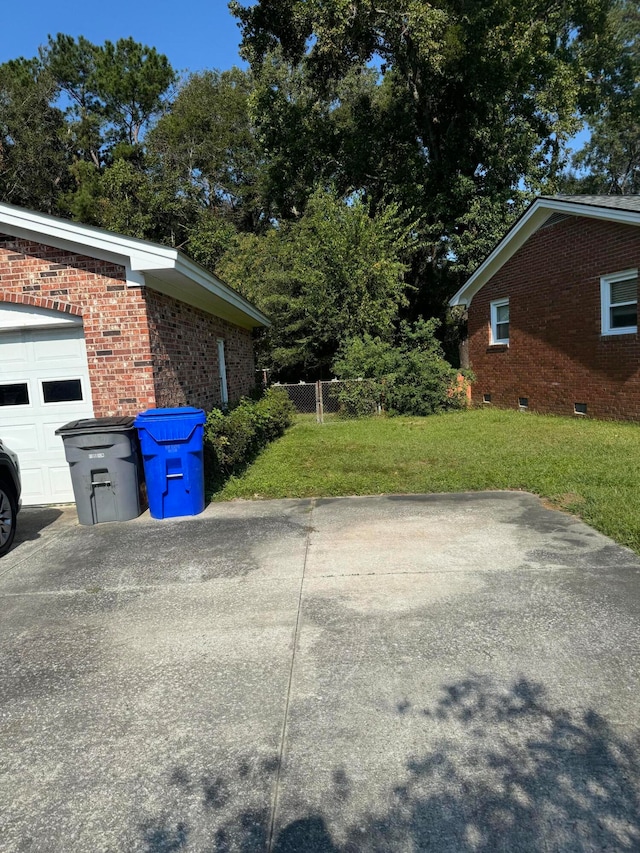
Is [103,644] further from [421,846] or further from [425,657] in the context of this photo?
[421,846]

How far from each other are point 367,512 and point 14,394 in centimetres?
488

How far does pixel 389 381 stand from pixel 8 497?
11583 mm

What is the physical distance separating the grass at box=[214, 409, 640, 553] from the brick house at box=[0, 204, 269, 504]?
207 cm

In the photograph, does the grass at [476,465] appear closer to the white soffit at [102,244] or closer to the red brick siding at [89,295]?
the red brick siding at [89,295]

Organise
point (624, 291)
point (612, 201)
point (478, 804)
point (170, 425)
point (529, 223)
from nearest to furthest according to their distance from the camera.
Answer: point (478, 804), point (170, 425), point (624, 291), point (612, 201), point (529, 223)

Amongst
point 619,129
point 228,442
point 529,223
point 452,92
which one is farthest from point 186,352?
point 619,129

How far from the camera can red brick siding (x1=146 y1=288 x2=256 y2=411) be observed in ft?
24.6

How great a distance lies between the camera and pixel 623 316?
11953 mm

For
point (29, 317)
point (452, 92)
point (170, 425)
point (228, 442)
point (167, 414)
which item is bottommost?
point (228, 442)

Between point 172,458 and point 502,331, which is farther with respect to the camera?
point 502,331

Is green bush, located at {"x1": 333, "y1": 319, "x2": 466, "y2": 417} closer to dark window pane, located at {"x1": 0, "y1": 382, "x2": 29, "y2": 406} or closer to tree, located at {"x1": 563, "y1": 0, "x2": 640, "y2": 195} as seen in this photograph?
dark window pane, located at {"x1": 0, "y1": 382, "x2": 29, "y2": 406}

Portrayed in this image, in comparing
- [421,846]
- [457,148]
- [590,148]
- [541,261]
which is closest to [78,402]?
[421,846]

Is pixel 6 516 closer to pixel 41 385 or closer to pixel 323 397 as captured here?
pixel 41 385

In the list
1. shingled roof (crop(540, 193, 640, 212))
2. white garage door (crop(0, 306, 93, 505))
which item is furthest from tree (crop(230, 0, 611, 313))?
white garage door (crop(0, 306, 93, 505))
